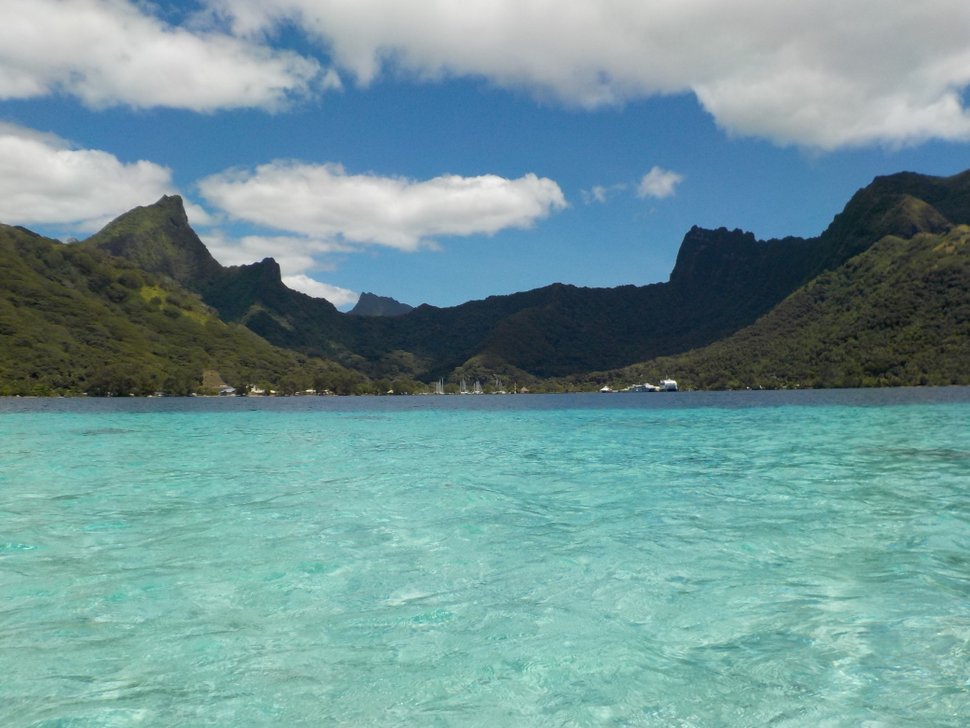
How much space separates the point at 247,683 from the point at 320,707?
3.80ft

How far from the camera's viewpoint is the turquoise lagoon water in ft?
24.1

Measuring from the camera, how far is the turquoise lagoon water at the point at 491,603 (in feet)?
24.1

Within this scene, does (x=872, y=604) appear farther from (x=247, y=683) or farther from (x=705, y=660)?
(x=247, y=683)

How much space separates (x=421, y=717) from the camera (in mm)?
7051

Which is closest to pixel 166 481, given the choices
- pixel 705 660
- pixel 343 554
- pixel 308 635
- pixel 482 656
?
pixel 343 554

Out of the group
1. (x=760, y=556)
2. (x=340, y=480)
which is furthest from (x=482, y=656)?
(x=340, y=480)

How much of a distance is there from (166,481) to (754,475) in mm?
23933

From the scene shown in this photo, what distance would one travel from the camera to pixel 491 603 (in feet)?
36.0

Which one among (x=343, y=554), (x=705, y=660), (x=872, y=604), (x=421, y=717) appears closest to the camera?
(x=421, y=717)

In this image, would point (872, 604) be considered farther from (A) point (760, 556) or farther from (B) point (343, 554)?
(B) point (343, 554)

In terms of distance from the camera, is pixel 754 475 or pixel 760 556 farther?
pixel 754 475

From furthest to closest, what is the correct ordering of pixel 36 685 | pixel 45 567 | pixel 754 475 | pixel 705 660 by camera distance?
pixel 754 475 < pixel 45 567 < pixel 705 660 < pixel 36 685

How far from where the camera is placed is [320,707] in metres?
7.21

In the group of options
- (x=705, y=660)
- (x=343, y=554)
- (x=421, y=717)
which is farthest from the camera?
(x=343, y=554)
